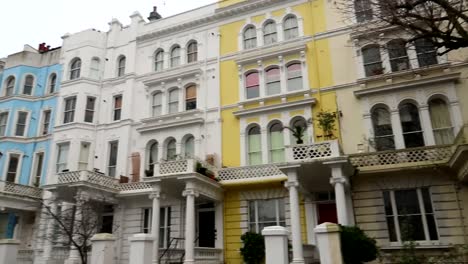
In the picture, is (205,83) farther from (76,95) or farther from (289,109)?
(76,95)

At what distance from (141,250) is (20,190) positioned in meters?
15.2

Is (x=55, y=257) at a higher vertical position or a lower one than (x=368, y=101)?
lower

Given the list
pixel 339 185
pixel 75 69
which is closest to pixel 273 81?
pixel 339 185

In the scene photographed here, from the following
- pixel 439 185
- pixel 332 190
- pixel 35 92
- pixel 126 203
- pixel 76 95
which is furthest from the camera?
pixel 35 92

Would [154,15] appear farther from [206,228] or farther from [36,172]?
[206,228]

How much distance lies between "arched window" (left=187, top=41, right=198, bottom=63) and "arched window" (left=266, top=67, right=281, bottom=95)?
4.96m

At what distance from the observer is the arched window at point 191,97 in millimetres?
21531

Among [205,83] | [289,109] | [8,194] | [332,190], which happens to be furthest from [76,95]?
[332,190]

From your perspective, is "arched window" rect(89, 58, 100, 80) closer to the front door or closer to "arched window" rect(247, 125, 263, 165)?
"arched window" rect(247, 125, 263, 165)

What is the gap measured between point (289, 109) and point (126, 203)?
10.2 metres

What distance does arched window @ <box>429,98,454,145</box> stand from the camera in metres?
15.9

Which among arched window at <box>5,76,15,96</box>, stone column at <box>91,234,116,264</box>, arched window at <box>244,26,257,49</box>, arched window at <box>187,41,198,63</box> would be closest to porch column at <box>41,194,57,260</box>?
stone column at <box>91,234,116,264</box>

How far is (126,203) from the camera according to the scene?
20547 mm

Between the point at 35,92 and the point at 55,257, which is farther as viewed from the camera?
the point at 35,92
